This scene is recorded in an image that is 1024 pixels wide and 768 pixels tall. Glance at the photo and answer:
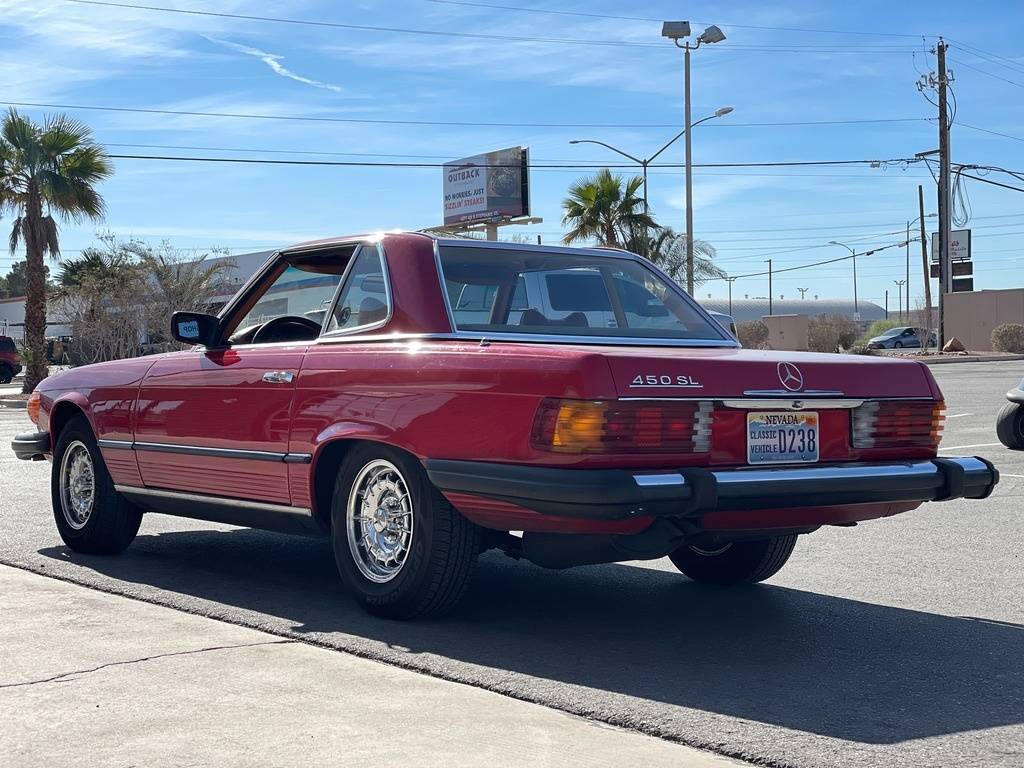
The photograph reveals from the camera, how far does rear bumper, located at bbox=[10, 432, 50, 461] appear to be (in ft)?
26.4

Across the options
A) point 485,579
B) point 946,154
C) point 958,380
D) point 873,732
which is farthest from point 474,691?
point 946,154

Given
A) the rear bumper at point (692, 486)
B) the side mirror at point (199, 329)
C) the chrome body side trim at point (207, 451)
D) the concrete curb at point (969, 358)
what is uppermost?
the side mirror at point (199, 329)

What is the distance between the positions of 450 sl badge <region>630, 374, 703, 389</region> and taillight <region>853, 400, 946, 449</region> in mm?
900

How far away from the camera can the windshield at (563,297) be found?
5.95 meters

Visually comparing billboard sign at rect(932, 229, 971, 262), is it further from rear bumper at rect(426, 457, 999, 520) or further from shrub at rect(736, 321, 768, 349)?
rear bumper at rect(426, 457, 999, 520)

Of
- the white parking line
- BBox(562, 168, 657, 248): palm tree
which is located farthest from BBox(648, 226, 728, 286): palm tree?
the white parking line

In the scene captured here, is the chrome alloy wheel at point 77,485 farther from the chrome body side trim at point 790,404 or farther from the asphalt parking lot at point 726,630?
the chrome body side trim at point 790,404

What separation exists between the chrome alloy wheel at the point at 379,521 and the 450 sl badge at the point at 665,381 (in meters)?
1.16

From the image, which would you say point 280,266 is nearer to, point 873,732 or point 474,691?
point 474,691

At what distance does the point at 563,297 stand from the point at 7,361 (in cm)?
4125

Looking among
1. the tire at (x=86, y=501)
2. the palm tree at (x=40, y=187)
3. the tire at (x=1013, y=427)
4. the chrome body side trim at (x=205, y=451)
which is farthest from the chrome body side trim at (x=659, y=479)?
the palm tree at (x=40, y=187)

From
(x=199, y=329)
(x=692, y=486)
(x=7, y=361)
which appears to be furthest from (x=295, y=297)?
(x=7, y=361)

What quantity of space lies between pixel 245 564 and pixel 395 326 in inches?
86.1

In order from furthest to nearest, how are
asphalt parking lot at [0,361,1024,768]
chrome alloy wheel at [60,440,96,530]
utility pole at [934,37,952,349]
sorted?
utility pole at [934,37,952,349], chrome alloy wheel at [60,440,96,530], asphalt parking lot at [0,361,1024,768]
